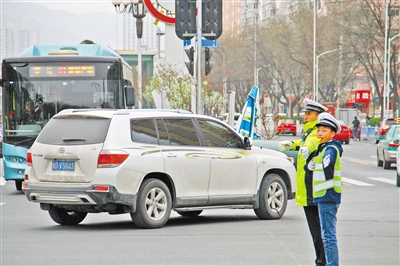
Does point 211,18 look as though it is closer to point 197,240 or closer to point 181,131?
point 181,131

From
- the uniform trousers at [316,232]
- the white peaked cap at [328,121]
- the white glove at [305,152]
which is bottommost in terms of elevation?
the uniform trousers at [316,232]

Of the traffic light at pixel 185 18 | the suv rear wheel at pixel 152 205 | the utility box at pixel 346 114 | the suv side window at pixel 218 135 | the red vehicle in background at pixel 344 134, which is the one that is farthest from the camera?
the utility box at pixel 346 114

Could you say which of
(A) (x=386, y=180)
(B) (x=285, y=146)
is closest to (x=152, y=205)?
(B) (x=285, y=146)

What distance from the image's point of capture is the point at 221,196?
13562 mm

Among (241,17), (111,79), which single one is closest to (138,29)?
(111,79)

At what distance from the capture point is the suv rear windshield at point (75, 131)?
12539 mm

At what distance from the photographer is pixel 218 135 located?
1377cm

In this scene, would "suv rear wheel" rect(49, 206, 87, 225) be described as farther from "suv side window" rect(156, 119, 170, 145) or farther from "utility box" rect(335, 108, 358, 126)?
"utility box" rect(335, 108, 358, 126)

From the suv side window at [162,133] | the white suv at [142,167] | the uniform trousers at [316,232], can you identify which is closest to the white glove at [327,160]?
the uniform trousers at [316,232]

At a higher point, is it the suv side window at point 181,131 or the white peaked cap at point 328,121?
the white peaked cap at point 328,121

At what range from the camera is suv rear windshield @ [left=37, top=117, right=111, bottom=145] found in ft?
41.1

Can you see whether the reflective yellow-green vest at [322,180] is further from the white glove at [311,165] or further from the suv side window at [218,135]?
the suv side window at [218,135]

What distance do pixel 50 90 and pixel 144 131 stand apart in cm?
749

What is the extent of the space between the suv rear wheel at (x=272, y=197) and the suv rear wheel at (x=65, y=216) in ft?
8.74
